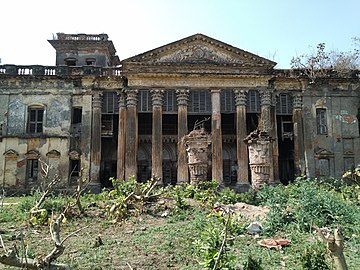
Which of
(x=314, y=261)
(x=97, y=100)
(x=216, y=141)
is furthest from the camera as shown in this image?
(x=97, y=100)

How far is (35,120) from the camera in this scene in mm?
23766

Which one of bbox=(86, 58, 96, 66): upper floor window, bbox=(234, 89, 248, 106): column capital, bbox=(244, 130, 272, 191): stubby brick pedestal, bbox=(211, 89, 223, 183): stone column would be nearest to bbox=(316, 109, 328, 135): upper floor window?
bbox=(234, 89, 248, 106): column capital

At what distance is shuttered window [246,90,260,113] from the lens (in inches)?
934

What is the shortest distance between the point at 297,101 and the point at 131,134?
11.0m

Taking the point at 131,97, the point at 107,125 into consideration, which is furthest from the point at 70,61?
the point at 131,97

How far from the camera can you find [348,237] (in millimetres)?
9008

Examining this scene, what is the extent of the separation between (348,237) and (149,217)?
231 inches

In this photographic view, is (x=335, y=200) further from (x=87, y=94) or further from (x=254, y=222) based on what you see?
(x=87, y=94)

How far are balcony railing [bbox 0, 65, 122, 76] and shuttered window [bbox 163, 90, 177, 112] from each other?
342cm

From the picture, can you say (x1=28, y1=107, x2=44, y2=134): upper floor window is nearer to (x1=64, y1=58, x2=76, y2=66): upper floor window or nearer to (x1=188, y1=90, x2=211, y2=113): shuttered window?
(x1=64, y1=58, x2=76, y2=66): upper floor window

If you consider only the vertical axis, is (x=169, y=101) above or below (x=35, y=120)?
above

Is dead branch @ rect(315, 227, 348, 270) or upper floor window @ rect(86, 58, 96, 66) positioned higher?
upper floor window @ rect(86, 58, 96, 66)

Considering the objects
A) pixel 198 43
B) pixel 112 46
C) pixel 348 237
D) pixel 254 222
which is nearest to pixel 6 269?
pixel 254 222

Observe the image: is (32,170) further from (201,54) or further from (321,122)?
(321,122)
